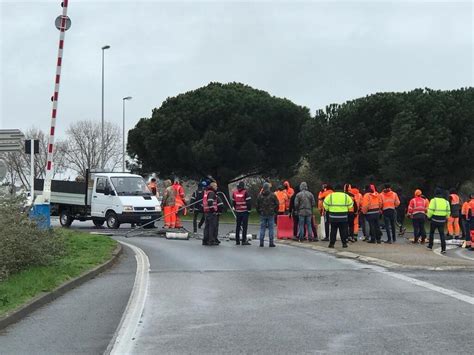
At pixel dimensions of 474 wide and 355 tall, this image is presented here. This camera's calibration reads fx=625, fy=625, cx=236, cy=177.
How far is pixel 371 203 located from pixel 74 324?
40.6 ft

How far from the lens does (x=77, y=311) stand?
8.30 m

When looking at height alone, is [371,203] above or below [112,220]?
above

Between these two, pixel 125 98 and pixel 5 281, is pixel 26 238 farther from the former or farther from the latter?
pixel 125 98

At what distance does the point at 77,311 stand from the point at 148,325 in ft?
4.99

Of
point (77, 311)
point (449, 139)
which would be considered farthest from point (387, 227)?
point (449, 139)

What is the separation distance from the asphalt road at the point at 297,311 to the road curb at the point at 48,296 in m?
1.05

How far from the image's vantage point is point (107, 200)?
24406 mm

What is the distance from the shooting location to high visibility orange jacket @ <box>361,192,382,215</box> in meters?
18.3

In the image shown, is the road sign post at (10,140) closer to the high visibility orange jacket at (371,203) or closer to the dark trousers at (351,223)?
the dark trousers at (351,223)

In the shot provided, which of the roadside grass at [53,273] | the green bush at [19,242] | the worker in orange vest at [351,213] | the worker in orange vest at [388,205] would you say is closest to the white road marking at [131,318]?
the roadside grass at [53,273]

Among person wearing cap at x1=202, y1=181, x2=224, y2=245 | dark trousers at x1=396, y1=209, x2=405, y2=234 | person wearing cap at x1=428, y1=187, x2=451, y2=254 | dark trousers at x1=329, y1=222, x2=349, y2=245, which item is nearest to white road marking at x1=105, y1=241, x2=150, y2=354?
person wearing cap at x1=202, y1=181, x2=224, y2=245

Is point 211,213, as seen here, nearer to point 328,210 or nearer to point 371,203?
point 328,210

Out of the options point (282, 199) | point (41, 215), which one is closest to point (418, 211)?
point (282, 199)

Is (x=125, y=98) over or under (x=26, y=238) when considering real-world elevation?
over
